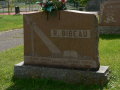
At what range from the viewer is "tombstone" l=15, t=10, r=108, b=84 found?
6955 millimetres

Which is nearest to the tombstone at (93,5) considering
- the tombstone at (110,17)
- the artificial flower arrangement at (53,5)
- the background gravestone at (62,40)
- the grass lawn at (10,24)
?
the grass lawn at (10,24)

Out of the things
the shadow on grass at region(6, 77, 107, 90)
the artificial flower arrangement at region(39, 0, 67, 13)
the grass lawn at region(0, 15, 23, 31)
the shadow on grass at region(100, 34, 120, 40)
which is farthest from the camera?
the grass lawn at region(0, 15, 23, 31)

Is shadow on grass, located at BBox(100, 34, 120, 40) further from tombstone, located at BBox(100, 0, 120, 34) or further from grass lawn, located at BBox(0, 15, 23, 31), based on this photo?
grass lawn, located at BBox(0, 15, 23, 31)

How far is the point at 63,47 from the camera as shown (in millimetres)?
7277

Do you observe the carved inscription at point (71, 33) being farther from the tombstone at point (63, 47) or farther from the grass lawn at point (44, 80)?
the grass lawn at point (44, 80)

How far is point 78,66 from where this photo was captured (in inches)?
282

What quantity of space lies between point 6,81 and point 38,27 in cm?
141

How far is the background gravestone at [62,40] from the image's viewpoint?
6965 mm

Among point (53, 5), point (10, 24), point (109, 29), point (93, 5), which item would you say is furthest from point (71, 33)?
point (93, 5)

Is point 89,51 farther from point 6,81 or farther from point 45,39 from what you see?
point 6,81

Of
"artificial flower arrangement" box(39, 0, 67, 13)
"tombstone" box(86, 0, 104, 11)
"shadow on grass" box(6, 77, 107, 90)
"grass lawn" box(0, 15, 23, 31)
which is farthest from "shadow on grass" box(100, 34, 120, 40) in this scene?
"tombstone" box(86, 0, 104, 11)

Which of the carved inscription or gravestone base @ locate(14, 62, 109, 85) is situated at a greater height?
the carved inscription

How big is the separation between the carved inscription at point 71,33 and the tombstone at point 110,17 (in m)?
7.77

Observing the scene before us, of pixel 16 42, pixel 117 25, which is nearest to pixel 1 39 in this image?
pixel 16 42
